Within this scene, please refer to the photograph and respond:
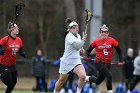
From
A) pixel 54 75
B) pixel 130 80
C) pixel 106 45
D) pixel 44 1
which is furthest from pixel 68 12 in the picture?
pixel 106 45

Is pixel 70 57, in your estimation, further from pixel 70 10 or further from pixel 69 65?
pixel 70 10

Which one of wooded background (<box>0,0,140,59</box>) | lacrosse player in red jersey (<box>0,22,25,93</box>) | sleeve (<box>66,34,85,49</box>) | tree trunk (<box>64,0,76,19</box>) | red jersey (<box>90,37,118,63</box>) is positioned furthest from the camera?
wooded background (<box>0,0,140,59</box>)

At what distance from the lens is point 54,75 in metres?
36.1

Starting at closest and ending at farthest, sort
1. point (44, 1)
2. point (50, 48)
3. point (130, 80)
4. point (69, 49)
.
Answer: point (69, 49), point (130, 80), point (50, 48), point (44, 1)

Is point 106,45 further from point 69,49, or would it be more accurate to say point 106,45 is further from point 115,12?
point 115,12

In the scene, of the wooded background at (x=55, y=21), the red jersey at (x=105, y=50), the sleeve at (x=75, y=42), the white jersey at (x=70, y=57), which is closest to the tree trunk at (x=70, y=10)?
the wooded background at (x=55, y=21)

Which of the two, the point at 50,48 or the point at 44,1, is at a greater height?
the point at 44,1

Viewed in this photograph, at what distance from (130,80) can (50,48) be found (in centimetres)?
1578

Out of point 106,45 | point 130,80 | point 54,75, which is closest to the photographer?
point 106,45

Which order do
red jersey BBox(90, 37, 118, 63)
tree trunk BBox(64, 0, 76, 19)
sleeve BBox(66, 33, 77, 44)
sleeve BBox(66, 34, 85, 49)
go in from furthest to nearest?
tree trunk BBox(64, 0, 76, 19) < red jersey BBox(90, 37, 118, 63) < sleeve BBox(66, 33, 77, 44) < sleeve BBox(66, 34, 85, 49)

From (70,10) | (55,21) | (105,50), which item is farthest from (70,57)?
(55,21)

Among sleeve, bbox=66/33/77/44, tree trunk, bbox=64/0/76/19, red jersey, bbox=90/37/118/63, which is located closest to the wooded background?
tree trunk, bbox=64/0/76/19

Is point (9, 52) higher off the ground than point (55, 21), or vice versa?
point (9, 52)

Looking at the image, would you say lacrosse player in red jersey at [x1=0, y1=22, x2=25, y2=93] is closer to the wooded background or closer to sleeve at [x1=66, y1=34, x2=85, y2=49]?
sleeve at [x1=66, y1=34, x2=85, y2=49]
